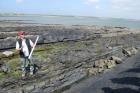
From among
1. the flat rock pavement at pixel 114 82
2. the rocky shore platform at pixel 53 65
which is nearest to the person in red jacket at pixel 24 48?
the rocky shore platform at pixel 53 65

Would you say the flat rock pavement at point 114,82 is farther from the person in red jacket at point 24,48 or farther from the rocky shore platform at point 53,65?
the person in red jacket at point 24,48

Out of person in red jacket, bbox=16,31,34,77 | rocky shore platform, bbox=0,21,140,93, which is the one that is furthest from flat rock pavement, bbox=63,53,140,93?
person in red jacket, bbox=16,31,34,77

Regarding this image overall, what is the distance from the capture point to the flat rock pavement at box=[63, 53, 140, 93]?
21172 mm

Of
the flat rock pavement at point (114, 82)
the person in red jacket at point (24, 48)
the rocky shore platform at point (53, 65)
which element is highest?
→ the person in red jacket at point (24, 48)

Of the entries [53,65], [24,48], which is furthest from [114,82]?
[24,48]

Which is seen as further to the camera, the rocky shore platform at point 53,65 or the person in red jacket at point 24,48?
the person in red jacket at point 24,48

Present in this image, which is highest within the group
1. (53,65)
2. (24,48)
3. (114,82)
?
(24,48)

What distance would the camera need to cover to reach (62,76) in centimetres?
2286

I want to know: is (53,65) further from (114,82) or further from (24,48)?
(114,82)

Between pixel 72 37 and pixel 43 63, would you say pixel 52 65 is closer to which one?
pixel 43 63

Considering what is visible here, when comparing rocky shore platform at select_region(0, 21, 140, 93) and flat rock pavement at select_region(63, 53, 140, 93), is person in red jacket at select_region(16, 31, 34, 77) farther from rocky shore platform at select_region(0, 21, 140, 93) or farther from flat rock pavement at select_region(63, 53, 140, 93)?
flat rock pavement at select_region(63, 53, 140, 93)

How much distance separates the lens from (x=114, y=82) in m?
23.6

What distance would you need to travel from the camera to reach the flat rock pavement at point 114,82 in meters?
21.2

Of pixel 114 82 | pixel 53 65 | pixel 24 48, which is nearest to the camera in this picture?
pixel 24 48
